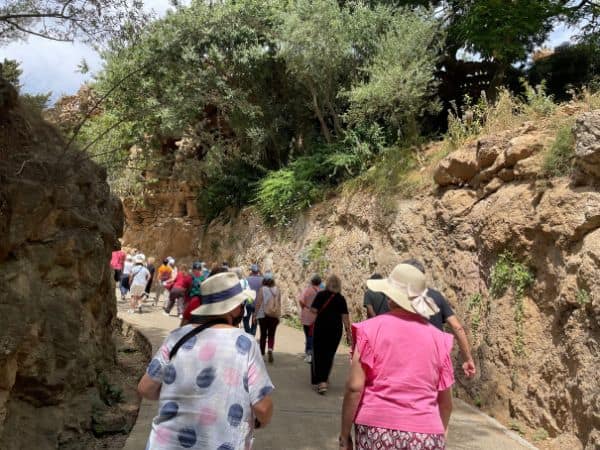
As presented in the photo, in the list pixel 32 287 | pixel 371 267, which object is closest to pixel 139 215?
pixel 371 267

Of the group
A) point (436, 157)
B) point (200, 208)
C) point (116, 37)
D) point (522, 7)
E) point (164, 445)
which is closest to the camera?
point (164, 445)

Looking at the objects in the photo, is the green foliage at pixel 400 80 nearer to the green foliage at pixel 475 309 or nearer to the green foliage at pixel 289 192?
the green foliage at pixel 289 192

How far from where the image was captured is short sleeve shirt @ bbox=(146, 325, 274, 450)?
3014mm

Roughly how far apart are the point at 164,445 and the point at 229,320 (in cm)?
71

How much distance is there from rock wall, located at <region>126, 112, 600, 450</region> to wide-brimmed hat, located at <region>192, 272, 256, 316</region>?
4.77m

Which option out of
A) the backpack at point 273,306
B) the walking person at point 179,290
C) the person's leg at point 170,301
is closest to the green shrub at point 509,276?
the backpack at point 273,306

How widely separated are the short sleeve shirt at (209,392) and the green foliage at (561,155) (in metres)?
6.34

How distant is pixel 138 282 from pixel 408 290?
45.9ft

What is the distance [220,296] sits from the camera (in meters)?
3.28

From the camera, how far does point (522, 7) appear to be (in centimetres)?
1482

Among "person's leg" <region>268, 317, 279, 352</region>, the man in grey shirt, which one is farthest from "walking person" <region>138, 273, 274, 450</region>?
"person's leg" <region>268, 317, 279, 352</region>

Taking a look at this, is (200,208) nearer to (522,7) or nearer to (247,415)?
(522,7)

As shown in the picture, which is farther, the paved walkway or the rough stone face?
the rough stone face

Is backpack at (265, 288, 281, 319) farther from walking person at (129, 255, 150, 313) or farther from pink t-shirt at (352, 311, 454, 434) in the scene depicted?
pink t-shirt at (352, 311, 454, 434)
